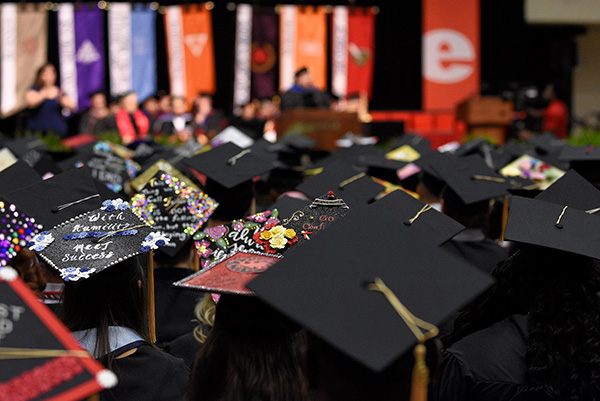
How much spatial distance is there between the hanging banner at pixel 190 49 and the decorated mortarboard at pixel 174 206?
977cm

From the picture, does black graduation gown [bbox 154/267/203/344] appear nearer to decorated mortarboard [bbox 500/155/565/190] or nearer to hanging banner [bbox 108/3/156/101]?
decorated mortarboard [bbox 500/155/565/190]

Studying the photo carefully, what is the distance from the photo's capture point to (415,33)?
13852mm

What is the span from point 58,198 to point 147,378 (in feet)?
3.16

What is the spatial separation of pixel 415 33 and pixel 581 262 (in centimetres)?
1294

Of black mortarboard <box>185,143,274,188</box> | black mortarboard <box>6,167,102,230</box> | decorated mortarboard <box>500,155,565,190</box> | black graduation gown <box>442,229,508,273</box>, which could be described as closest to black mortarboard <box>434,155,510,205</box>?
black graduation gown <box>442,229,508,273</box>

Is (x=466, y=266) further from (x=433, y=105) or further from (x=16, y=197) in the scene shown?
(x=433, y=105)

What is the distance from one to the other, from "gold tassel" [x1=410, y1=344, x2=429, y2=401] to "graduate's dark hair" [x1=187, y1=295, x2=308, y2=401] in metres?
0.26

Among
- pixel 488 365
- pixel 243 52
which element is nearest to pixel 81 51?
pixel 243 52

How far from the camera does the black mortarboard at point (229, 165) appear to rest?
293cm

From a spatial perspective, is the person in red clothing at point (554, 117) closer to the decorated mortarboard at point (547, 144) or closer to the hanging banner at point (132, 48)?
the decorated mortarboard at point (547, 144)

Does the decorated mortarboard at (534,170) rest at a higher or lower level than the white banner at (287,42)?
lower

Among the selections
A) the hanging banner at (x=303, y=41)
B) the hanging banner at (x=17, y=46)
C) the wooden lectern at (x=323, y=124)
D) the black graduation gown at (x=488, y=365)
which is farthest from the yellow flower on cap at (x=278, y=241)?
the hanging banner at (x=17, y=46)

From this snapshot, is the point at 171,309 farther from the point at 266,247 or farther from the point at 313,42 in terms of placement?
the point at 313,42

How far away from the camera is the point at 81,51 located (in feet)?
39.6
